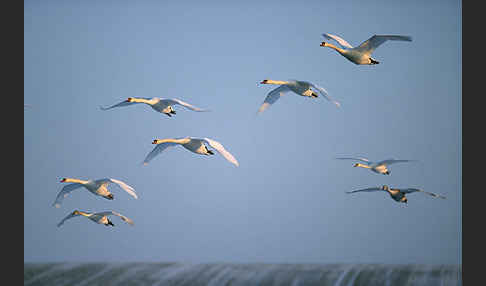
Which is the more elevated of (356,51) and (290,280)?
(356,51)

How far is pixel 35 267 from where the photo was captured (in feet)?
57.4

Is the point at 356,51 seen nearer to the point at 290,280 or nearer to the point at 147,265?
the point at 290,280

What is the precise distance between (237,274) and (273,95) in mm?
7945

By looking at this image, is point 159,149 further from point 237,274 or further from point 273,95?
point 237,274

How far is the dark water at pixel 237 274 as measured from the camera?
15977 mm

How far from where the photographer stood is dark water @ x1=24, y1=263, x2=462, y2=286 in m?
16.0

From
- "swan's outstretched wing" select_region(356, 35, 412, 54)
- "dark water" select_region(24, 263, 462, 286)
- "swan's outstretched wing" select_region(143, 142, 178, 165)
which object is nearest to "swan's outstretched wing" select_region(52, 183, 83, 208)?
"swan's outstretched wing" select_region(143, 142, 178, 165)

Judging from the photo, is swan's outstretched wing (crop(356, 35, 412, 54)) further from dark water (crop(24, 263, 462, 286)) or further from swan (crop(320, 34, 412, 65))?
dark water (crop(24, 263, 462, 286))

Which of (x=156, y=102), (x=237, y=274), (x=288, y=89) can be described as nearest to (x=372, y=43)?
(x=288, y=89)

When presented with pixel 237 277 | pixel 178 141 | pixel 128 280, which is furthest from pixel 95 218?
pixel 237 277

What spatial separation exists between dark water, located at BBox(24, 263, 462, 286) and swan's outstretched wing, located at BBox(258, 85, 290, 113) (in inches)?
276

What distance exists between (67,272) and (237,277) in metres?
5.52

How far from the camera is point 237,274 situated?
1694cm

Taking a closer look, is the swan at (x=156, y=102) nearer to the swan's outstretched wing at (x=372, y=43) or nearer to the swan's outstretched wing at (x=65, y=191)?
the swan's outstretched wing at (x=65, y=191)
